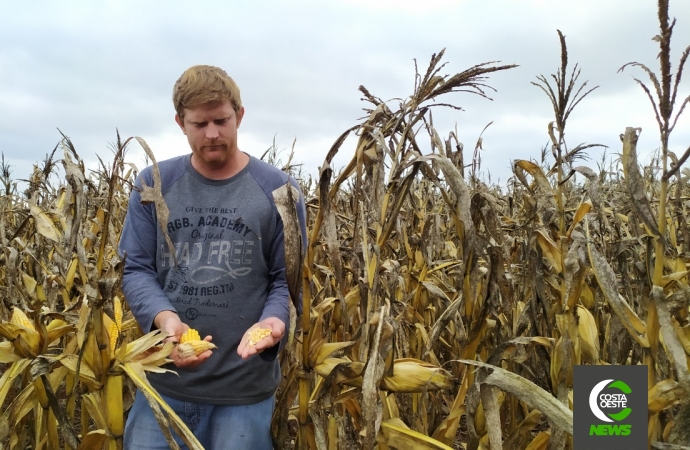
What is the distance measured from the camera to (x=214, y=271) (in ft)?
6.40

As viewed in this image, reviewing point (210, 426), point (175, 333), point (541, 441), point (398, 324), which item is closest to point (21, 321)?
point (175, 333)

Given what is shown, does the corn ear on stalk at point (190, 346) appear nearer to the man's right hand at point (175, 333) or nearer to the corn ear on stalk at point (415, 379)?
the man's right hand at point (175, 333)

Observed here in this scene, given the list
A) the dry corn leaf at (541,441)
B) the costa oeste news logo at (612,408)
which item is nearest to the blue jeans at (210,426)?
the dry corn leaf at (541,441)

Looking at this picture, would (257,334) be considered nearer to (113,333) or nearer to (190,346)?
(190,346)

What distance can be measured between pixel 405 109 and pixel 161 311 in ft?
Result: 3.52

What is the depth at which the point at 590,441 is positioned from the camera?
1645 millimetres

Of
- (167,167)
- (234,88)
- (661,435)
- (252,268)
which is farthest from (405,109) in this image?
(661,435)

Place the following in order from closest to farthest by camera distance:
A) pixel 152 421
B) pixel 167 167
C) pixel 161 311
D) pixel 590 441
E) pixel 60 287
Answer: pixel 590 441 < pixel 161 311 < pixel 152 421 < pixel 167 167 < pixel 60 287

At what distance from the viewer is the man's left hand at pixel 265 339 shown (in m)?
1.65

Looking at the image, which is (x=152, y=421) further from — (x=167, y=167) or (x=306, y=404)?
(x=167, y=167)

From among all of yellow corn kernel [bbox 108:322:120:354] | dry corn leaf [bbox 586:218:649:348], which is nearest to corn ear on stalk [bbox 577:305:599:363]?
dry corn leaf [bbox 586:218:649:348]

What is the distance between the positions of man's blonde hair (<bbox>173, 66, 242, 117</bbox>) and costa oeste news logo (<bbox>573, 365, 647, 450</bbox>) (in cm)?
163

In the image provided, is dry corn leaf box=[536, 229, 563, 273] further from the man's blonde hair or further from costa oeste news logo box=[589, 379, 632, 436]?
the man's blonde hair

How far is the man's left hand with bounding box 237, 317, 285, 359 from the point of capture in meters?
1.65
